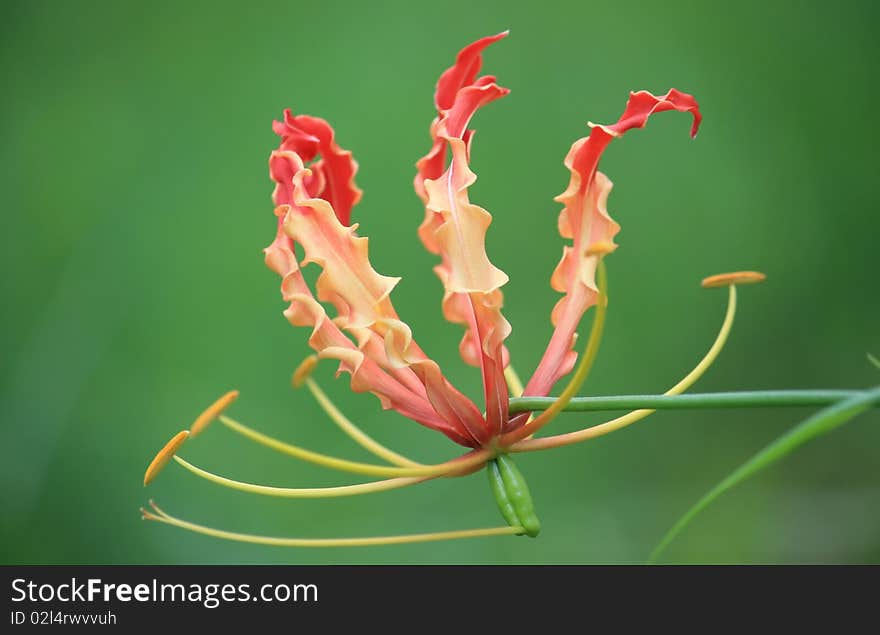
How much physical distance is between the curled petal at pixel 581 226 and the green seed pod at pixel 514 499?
125mm

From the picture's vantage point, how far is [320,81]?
3.63 metres

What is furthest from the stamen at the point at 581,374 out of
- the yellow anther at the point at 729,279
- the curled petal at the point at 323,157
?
the curled petal at the point at 323,157

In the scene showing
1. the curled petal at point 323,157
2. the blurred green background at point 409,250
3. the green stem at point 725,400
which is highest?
the blurred green background at point 409,250

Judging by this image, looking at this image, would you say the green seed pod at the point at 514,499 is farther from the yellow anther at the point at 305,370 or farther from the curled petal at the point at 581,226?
the yellow anther at the point at 305,370

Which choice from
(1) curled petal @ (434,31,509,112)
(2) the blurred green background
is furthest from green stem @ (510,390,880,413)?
(2) the blurred green background

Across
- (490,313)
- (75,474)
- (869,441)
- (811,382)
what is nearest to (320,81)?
(75,474)

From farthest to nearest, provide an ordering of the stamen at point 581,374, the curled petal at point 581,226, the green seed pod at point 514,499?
the curled petal at point 581,226
the green seed pod at point 514,499
the stamen at point 581,374

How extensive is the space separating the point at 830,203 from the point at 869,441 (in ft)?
2.55

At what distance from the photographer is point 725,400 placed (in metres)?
0.78

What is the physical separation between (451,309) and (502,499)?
0.24 m

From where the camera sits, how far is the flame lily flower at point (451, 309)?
1.10 metres

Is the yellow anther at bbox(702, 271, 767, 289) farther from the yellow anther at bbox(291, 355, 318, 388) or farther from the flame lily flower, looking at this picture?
the yellow anther at bbox(291, 355, 318, 388)

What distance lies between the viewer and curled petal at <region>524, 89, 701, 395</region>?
1144mm

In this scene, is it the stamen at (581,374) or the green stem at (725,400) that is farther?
the stamen at (581,374)
